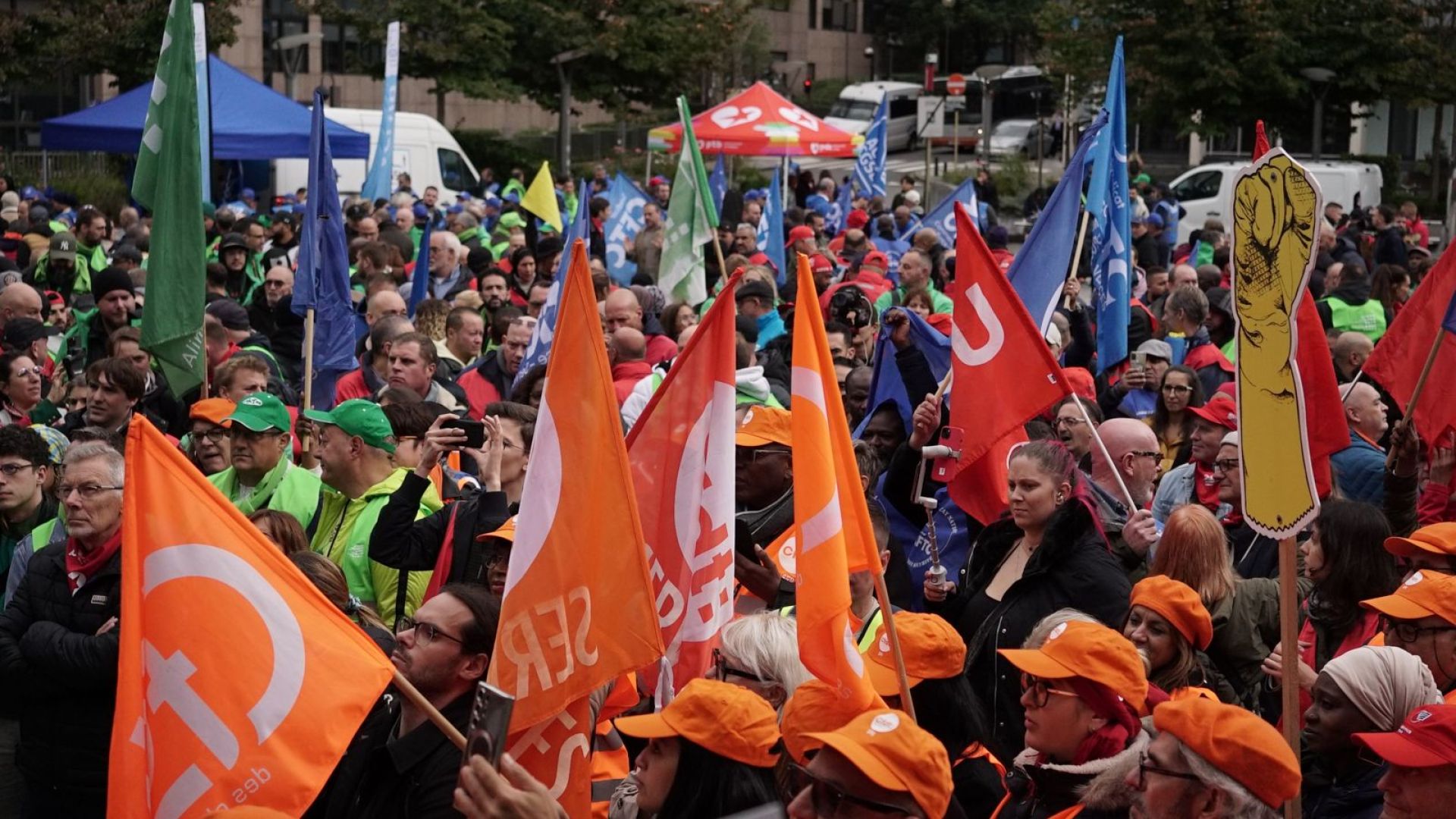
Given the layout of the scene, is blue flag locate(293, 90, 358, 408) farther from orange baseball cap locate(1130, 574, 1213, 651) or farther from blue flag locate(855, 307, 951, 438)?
orange baseball cap locate(1130, 574, 1213, 651)

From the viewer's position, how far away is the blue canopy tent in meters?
21.3

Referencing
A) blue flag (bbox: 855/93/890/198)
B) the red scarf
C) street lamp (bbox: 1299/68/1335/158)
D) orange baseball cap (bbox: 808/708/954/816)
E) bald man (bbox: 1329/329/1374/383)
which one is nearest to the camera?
orange baseball cap (bbox: 808/708/954/816)

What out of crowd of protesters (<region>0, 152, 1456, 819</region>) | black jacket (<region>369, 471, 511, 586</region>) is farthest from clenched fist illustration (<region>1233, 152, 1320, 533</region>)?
black jacket (<region>369, 471, 511, 586</region>)

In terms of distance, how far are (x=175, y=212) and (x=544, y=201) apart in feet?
33.6

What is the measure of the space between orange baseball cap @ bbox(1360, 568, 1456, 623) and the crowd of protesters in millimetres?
12

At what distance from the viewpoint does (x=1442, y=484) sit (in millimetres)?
7328

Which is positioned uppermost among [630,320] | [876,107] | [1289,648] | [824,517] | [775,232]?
[876,107]

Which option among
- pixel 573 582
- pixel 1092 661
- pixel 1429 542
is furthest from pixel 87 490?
pixel 1429 542

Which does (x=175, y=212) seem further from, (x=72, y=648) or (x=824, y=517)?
(x=824, y=517)

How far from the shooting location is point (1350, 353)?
970 centimetres

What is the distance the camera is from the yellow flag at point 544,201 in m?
18.2

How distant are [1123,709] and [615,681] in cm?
152

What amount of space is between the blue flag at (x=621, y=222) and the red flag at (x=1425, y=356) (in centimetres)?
986

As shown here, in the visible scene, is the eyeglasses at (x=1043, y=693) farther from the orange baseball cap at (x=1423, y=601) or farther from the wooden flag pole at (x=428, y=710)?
the wooden flag pole at (x=428, y=710)
